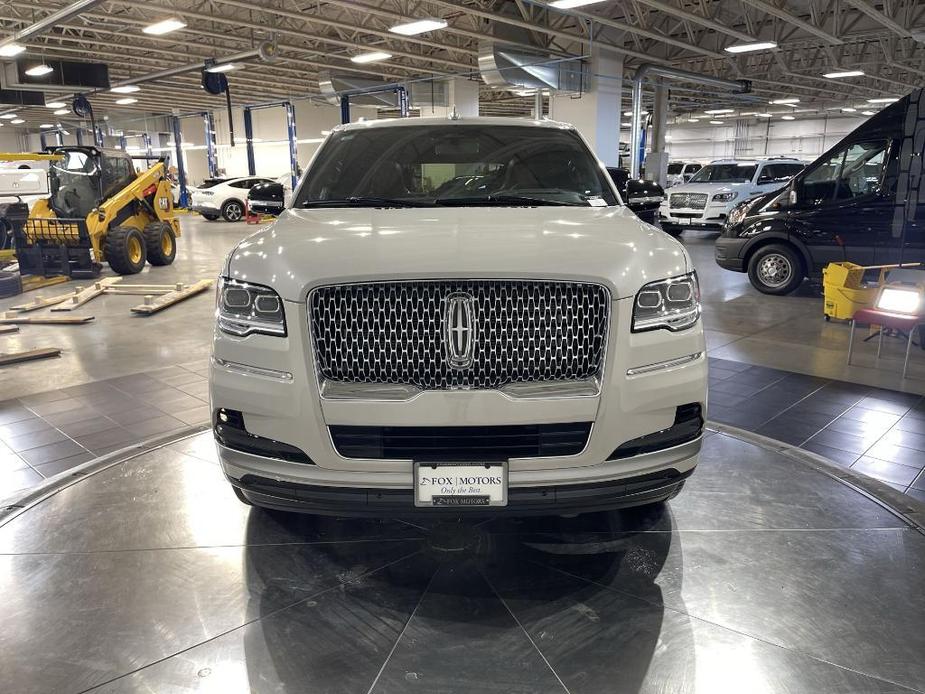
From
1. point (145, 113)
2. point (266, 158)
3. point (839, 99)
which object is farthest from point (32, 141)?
point (839, 99)

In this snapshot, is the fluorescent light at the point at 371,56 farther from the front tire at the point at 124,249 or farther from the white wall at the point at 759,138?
the white wall at the point at 759,138

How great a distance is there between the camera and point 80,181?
10.8 metres

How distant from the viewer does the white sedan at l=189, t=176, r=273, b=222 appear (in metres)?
21.7

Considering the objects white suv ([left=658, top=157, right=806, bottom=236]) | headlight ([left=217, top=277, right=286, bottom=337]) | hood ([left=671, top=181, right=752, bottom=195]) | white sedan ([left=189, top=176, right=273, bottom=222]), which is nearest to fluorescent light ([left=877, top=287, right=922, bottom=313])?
headlight ([left=217, top=277, right=286, bottom=337])

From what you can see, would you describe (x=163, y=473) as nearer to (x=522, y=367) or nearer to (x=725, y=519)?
(x=522, y=367)

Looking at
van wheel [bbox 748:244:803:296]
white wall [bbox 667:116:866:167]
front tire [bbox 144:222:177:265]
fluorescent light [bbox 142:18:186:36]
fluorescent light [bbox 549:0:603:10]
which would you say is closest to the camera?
van wheel [bbox 748:244:803:296]

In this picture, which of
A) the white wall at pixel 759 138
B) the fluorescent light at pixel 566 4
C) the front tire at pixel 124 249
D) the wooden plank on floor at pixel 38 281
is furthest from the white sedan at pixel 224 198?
the white wall at pixel 759 138

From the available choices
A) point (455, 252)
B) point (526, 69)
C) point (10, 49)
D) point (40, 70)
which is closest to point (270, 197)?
point (455, 252)

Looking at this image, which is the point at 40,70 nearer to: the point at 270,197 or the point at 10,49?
the point at 10,49

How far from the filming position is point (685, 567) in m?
2.53

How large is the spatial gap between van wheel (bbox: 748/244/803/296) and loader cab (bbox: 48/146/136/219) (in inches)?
379

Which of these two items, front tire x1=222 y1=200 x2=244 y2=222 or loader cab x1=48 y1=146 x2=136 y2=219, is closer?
loader cab x1=48 y1=146 x2=136 y2=219

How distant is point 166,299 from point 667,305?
750 cm

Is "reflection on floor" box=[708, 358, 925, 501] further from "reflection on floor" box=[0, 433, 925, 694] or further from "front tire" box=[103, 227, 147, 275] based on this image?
"front tire" box=[103, 227, 147, 275]
